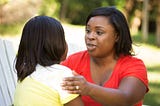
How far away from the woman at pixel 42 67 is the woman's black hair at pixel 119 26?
467mm

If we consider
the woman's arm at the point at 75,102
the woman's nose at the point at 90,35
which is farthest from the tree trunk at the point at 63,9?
the woman's arm at the point at 75,102

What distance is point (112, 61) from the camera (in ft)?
10.0

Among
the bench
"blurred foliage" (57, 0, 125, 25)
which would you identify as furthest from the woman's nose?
"blurred foliage" (57, 0, 125, 25)

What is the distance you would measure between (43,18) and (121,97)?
598mm

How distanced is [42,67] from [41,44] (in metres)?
0.12

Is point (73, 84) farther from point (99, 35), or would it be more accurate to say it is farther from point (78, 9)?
point (78, 9)

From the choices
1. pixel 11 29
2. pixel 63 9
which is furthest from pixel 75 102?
pixel 63 9

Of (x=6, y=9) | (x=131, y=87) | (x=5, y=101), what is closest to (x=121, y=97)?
(x=131, y=87)

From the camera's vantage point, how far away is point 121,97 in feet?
8.85

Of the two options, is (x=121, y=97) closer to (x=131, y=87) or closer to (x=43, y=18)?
(x=131, y=87)

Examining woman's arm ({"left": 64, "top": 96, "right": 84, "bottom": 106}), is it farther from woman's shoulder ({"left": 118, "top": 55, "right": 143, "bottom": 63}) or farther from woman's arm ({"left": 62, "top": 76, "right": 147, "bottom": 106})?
woman's shoulder ({"left": 118, "top": 55, "right": 143, "bottom": 63})

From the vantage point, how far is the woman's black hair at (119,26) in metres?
2.94

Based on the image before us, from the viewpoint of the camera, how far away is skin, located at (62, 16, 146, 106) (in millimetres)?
2604

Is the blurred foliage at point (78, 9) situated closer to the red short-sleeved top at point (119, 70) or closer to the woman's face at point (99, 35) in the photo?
the red short-sleeved top at point (119, 70)
